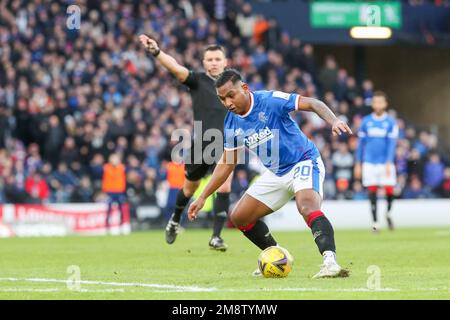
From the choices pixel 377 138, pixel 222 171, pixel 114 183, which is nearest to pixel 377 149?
pixel 377 138

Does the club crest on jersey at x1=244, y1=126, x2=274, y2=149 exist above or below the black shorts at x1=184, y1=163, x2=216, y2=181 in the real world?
above

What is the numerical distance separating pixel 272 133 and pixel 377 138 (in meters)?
10.8

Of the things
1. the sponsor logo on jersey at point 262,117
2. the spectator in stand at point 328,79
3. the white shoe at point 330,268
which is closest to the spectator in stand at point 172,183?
the spectator in stand at point 328,79

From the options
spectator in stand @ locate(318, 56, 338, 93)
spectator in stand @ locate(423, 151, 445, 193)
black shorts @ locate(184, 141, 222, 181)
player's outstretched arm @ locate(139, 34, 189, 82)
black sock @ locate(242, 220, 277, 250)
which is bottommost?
black sock @ locate(242, 220, 277, 250)

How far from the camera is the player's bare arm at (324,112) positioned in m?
8.98

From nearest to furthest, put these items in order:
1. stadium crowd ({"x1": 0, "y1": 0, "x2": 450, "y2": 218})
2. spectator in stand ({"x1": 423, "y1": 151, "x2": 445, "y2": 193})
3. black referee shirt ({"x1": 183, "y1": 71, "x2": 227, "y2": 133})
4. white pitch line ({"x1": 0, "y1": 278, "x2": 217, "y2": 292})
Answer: white pitch line ({"x1": 0, "y1": 278, "x2": 217, "y2": 292}) < black referee shirt ({"x1": 183, "y1": 71, "x2": 227, "y2": 133}) < stadium crowd ({"x1": 0, "y1": 0, "x2": 450, "y2": 218}) < spectator in stand ({"x1": 423, "y1": 151, "x2": 445, "y2": 193})

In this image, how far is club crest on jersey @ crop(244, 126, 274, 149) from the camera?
1003cm

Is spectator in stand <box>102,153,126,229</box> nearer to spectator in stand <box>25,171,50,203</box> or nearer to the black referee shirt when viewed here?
spectator in stand <box>25,171,50,203</box>

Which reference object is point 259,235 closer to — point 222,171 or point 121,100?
point 222,171

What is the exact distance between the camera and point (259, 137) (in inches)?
396

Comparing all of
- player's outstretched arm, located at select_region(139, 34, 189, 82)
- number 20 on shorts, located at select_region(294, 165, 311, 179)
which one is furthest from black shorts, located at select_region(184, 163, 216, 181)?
number 20 on shorts, located at select_region(294, 165, 311, 179)

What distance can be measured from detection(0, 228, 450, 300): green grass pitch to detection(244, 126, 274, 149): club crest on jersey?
1.30 metres
